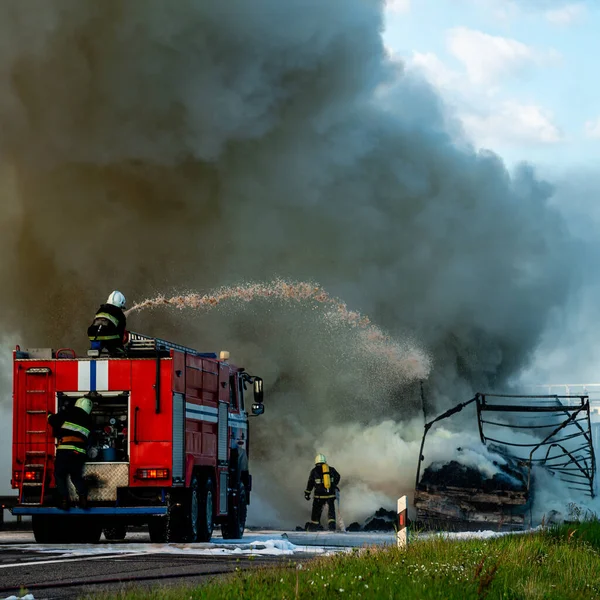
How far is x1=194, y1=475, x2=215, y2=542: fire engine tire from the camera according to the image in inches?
718

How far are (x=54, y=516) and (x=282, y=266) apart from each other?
21.3 metres

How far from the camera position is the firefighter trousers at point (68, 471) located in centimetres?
1689

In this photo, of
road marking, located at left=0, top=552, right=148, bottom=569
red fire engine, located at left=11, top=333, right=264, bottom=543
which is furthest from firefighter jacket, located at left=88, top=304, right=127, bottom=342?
road marking, located at left=0, top=552, right=148, bottom=569

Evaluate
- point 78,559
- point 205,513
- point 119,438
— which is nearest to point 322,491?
point 205,513

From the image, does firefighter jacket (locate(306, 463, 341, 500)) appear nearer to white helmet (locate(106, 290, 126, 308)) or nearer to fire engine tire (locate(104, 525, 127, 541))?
fire engine tire (locate(104, 525, 127, 541))

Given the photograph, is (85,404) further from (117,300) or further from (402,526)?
(402,526)

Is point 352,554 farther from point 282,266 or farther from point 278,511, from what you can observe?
point 282,266

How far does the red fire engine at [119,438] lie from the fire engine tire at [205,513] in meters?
0.05

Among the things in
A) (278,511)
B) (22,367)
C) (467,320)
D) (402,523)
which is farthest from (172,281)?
(402,523)

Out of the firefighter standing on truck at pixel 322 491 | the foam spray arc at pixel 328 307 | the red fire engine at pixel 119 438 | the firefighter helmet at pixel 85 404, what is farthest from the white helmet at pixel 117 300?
the foam spray arc at pixel 328 307

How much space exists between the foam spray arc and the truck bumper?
731 inches

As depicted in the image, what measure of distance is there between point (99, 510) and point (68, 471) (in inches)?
27.0

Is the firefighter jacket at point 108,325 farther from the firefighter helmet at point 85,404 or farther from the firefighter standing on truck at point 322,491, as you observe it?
the firefighter standing on truck at point 322,491

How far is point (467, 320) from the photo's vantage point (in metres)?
42.0
